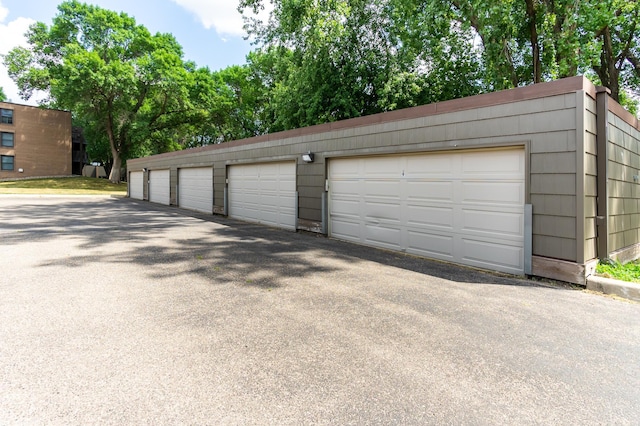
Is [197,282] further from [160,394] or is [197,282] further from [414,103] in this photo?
[414,103]

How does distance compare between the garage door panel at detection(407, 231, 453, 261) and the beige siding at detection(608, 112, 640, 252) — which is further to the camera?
the garage door panel at detection(407, 231, 453, 261)

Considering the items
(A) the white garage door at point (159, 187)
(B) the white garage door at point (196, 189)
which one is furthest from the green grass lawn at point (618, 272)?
(A) the white garage door at point (159, 187)

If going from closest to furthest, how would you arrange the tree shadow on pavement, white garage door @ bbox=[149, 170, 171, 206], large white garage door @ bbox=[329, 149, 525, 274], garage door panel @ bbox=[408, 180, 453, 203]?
the tree shadow on pavement < large white garage door @ bbox=[329, 149, 525, 274] < garage door panel @ bbox=[408, 180, 453, 203] < white garage door @ bbox=[149, 170, 171, 206]

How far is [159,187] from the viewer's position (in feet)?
62.7

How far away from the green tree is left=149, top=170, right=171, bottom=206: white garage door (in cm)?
1019

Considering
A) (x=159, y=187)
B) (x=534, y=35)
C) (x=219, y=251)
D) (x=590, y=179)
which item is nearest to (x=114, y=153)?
(x=159, y=187)

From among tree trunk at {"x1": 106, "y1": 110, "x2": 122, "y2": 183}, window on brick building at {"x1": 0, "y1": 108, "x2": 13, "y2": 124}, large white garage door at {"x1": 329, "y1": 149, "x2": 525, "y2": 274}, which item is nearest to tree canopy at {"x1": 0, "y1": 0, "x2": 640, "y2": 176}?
tree trunk at {"x1": 106, "y1": 110, "x2": 122, "y2": 183}

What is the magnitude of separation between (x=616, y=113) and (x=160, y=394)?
725cm

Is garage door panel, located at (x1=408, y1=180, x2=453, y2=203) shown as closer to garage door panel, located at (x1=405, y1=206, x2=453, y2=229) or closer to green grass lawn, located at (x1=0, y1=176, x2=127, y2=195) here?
garage door panel, located at (x1=405, y1=206, x2=453, y2=229)

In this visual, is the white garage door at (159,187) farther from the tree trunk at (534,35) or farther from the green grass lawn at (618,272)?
the green grass lawn at (618,272)

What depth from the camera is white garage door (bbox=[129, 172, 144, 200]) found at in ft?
71.4

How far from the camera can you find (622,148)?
5809mm

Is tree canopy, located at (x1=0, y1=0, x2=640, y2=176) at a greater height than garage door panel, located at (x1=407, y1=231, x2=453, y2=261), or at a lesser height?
greater

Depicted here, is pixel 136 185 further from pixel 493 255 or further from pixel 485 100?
pixel 493 255
